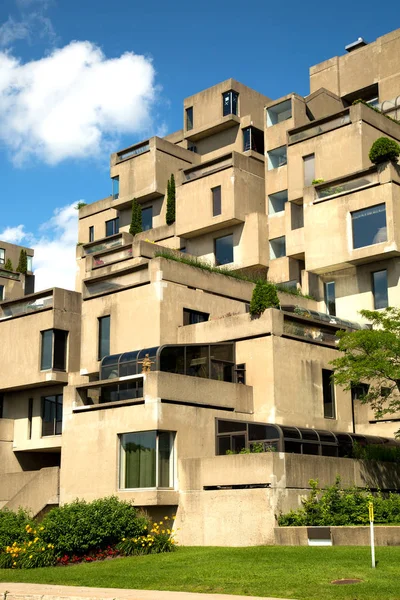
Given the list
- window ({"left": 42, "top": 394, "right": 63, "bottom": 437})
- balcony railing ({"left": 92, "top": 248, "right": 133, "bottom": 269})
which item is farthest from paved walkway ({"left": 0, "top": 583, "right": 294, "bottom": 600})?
balcony railing ({"left": 92, "top": 248, "right": 133, "bottom": 269})

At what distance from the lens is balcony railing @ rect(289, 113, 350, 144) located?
49688 millimetres

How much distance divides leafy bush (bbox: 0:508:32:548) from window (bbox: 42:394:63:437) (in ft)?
38.3

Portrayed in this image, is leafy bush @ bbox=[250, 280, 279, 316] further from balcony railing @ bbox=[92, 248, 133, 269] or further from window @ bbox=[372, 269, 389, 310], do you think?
balcony railing @ bbox=[92, 248, 133, 269]

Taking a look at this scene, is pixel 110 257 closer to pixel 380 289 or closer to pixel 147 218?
pixel 380 289

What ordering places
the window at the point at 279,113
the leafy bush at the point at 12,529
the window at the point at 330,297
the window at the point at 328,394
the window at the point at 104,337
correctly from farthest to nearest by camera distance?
1. the window at the point at 279,113
2. the window at the point at 330,297
3. the window at the point at 104,337
4. the window at the point at 328,394
5. the leafy bush at the point at 12,529

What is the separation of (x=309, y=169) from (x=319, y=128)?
2.59 meters

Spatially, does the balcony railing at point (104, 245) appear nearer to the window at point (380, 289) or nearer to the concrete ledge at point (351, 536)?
the window at point (380, 289)

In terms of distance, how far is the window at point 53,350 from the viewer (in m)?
43.1

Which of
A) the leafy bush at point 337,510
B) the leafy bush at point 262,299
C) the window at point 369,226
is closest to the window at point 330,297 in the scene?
the window at point 369,226

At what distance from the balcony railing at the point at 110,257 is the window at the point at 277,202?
12.7 metres

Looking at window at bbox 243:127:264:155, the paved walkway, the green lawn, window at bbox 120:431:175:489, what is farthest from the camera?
window at bbox 243:127:264:155

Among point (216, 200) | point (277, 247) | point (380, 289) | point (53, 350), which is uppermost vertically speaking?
point (216, 200)

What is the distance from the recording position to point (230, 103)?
206 ft

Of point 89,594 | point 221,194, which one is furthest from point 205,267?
point 89,594
